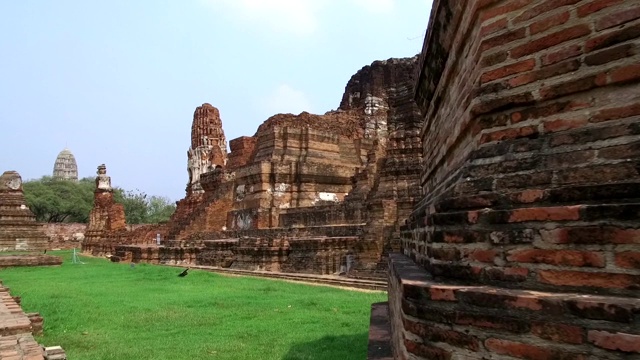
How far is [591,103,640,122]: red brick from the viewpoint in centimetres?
193

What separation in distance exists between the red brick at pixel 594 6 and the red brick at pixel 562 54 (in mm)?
132

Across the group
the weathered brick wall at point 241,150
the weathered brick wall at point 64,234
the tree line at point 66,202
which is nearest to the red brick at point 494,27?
the weathered brick wall at point 241,150

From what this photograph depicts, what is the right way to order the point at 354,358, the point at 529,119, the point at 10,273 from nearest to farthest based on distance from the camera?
the point at 529,119 → the point at 354,358 → the point at 10,273

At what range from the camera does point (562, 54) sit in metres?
2.13

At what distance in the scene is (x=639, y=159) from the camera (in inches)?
72.2

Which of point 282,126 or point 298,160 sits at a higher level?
point 282,126

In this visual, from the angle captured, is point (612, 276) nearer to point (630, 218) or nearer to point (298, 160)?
point (630, 218)

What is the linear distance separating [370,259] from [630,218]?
9.43 m

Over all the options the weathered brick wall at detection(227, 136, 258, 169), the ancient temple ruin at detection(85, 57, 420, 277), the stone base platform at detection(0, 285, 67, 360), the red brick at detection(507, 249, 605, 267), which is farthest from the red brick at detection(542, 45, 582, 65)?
the weathered brick wall at detection(227, 136, 258, 169)

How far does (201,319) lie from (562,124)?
5.63m

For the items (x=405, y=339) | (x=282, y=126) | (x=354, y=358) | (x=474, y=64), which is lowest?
(x=354, y=358)

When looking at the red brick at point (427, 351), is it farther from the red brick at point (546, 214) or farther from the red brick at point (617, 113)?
the red brick at point (617, 113)

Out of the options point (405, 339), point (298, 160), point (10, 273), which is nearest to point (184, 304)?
point (405, 339)

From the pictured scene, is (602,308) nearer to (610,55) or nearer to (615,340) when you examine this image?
(615,340)
